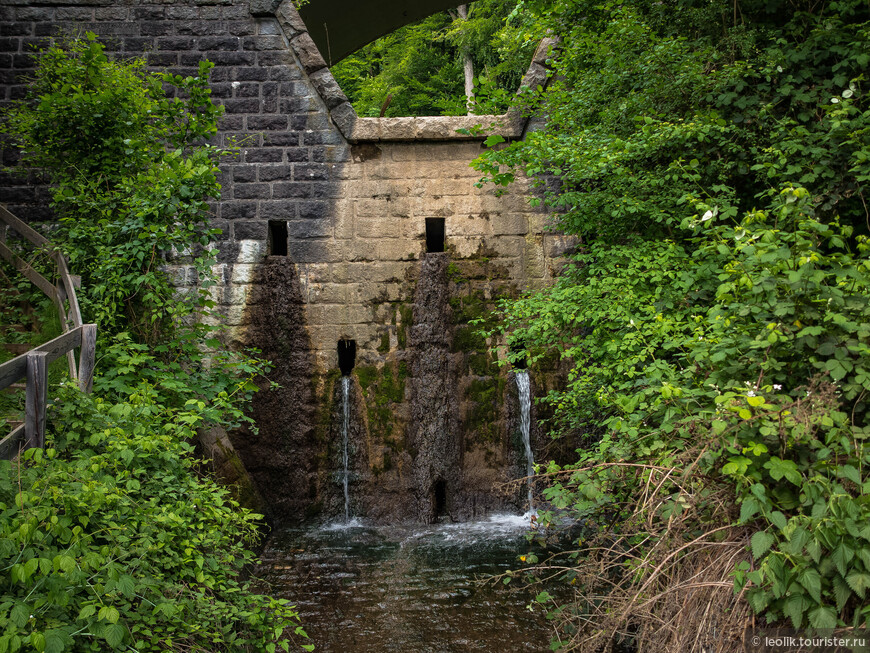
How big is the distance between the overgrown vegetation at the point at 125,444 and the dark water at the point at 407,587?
500mm

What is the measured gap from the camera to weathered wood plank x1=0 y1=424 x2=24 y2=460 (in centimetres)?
336

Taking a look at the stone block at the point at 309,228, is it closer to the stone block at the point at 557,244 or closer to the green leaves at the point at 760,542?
the stone block at the point at 557,244

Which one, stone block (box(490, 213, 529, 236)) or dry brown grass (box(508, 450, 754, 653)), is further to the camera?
stone block (box(490, 213, 529, 236))

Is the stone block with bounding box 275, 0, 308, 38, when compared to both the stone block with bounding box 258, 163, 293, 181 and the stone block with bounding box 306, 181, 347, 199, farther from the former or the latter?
the stone block with bounding box 306, 181, 347, 199

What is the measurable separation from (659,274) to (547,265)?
245 cm

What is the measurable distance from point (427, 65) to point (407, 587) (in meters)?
13.3

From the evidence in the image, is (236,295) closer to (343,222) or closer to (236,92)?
(343,222)

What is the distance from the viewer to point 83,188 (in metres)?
5.70

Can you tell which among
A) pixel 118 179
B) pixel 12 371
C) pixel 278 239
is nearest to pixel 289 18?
pixel 278 239

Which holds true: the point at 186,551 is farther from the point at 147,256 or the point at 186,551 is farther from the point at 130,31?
the point at 130,31

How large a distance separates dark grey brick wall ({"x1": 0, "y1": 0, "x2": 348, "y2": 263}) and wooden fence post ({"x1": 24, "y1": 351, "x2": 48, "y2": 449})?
3.91 meters

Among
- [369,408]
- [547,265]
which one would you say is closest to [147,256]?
[369,408]

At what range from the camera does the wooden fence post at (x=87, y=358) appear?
172 inches

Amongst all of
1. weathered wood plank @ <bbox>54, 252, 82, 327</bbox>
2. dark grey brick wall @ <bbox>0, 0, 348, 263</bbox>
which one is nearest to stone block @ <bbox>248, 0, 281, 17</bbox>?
dark grey brick wall @ <bbox>0, 0, 348, 263</bbox>
